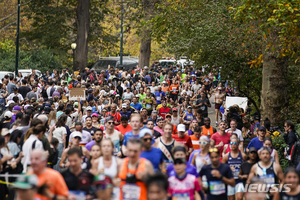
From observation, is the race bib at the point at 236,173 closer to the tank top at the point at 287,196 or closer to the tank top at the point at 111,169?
the tank top at the point at 287,196

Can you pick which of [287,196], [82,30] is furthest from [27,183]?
[82,30]

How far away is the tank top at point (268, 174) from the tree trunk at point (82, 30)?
28.4m

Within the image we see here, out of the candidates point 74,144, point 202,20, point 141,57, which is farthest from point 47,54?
point 74,144

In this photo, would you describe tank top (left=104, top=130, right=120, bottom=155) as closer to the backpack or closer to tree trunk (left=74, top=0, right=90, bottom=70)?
the backpack

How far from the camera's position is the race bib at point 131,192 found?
5977 mm

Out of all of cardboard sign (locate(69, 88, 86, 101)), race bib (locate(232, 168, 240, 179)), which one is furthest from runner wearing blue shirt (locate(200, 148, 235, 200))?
cardboard sign (locate(69, 88, 86, 101))

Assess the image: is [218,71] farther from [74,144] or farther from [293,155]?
[74,144]

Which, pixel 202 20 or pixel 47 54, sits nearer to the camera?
pixel 202 20

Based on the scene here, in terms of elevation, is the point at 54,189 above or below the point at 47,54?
below

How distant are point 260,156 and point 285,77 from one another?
7803 mm

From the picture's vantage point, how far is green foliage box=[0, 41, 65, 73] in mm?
36000

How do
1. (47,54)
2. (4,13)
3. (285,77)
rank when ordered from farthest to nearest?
(4,13) → (47,54) → (285,77)

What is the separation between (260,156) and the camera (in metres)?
8.12

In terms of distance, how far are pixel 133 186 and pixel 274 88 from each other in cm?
1011
